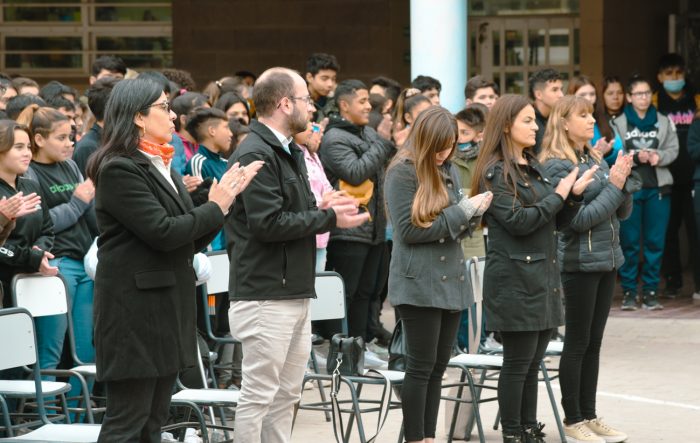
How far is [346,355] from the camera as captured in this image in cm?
612

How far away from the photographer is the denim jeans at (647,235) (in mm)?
11352

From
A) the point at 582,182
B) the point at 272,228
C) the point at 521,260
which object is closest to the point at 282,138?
the point at 272,228

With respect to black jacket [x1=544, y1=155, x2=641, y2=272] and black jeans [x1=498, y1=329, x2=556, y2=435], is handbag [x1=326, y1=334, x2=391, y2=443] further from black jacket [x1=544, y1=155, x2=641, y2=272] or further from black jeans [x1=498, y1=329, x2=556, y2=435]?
black jacket [x1=544, y1=155, x2=641, y2=272]

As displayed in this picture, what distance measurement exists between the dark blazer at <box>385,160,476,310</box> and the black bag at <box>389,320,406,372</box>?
37cm

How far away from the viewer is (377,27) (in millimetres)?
14844

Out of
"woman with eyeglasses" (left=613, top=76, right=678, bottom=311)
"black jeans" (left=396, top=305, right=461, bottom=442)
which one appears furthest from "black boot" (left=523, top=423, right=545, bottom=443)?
"woman with eyeglasses" (left=613, top=76, right=678, bottom=311)

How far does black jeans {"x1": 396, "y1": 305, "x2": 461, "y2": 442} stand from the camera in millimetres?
6066

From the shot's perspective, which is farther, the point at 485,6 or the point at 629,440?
the point at 485,6

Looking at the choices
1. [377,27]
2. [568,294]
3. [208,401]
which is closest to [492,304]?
[568,294]

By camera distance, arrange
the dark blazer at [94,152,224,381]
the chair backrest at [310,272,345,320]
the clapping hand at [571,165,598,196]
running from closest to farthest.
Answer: the dark blazer at [94,152,224,381] → the clapping hand at [571,165,598,196] → the chair backrest at [310,272,345,320]

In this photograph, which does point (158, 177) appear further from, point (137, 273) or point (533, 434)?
point (533, 434)

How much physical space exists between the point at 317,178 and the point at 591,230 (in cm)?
211

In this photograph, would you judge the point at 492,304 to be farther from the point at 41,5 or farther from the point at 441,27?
the point at 41,5

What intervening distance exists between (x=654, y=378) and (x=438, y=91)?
116 inches
